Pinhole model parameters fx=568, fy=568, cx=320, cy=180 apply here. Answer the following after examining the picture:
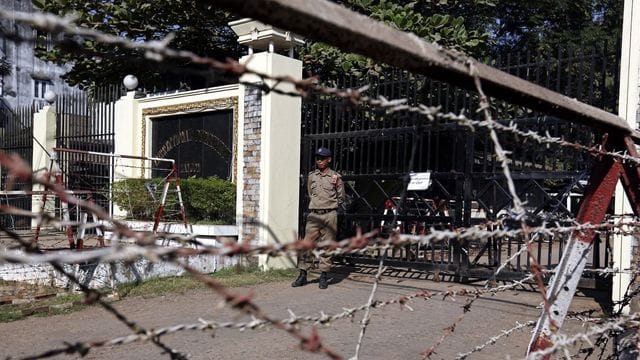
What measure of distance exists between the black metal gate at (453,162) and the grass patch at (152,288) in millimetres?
1402

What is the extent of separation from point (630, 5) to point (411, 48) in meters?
5.59

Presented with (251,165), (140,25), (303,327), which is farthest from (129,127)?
(303,327)

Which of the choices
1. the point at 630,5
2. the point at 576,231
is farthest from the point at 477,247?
the point at 576,231

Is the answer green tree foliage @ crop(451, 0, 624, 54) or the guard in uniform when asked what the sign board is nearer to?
the guard in uniform

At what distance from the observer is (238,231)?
8375 millimetres

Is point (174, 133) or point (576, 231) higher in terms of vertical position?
point (174, 133)

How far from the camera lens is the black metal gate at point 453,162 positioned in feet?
21.4

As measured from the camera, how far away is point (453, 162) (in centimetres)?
752

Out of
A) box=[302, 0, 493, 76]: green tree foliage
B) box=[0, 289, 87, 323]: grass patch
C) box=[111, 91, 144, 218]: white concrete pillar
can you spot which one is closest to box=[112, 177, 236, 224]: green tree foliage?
box=[111, 91, 144, 218]: white concrete pillar

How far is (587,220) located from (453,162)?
555 cm

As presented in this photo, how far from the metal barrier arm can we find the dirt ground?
1675 millimetres

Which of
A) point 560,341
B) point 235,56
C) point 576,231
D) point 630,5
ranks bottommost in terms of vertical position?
point 560,341

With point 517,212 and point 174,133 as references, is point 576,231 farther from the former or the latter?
point 174,133

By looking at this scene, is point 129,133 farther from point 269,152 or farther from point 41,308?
point 41,308
